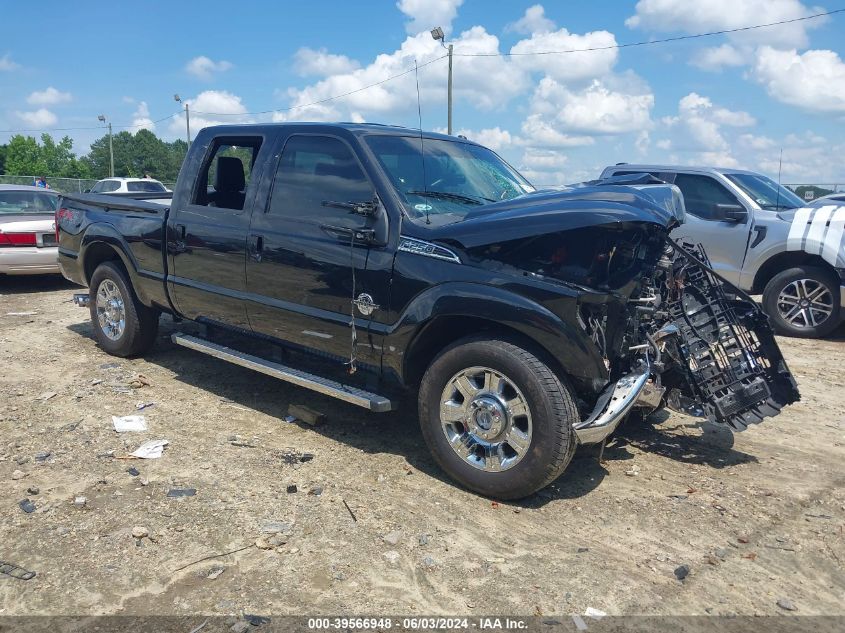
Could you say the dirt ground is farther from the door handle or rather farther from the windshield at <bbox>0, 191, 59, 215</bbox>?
the windshield at <bbox>0, 191, 59, 215</bbox>

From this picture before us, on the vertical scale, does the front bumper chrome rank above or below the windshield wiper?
below

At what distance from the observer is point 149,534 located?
344 centimetres

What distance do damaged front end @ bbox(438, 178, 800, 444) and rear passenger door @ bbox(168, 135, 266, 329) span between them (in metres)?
Answer: 1.93

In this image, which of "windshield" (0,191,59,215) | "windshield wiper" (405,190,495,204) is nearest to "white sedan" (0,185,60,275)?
"windshield" (0,191,59,215)

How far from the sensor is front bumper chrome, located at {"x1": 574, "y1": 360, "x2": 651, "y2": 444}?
3.49 meters

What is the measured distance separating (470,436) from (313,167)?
213 centimetres

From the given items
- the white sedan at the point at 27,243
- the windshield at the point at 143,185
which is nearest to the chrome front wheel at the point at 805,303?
the white sedan at the point at 27,243

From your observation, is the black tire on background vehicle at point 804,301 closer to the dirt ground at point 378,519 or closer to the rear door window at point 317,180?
the dirt ground at point 378,519

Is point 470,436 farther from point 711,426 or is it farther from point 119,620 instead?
point 711,426

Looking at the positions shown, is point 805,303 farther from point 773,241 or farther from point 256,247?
point 256,247

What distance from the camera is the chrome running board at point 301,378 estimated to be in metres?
4.19

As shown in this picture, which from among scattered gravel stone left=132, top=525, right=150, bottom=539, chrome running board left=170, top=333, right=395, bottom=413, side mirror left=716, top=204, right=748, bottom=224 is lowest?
scattered gravel stone left=132, top=525, right=150, bottom=539

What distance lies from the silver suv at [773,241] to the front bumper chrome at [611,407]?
4281 mm

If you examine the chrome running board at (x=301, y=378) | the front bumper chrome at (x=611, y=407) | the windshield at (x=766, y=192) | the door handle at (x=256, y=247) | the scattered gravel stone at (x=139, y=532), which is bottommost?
the scattered gravel stone at (x=139, y=532)
